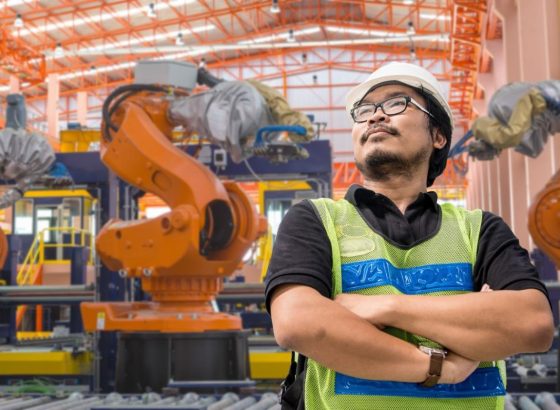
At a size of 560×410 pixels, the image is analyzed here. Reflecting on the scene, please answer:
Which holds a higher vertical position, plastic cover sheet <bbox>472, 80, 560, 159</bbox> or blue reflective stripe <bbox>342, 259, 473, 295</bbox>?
plastic cover sheet <bbox>472, 80, 560, 159</bbox>

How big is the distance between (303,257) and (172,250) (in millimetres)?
4737

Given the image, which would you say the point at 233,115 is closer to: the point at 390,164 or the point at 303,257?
the point at 390,164

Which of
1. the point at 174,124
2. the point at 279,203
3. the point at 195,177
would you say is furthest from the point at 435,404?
the point at 279,203

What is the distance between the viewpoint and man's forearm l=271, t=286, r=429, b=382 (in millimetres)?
1600

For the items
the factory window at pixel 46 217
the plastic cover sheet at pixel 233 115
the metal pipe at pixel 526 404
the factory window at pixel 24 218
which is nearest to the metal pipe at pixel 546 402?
the metal pipe at pixel 526 404

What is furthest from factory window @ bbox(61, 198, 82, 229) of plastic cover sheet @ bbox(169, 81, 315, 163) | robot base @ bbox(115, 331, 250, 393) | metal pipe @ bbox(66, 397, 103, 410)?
metal pipe @ bbox(66, 397, 103, 410)

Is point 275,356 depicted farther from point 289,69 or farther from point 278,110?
point 289,69

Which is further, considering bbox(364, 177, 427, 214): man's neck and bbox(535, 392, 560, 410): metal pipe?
bbox(535, 392, 560, 410): metal pipe

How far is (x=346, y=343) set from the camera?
5.25ft

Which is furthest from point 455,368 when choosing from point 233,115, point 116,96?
point 116,96

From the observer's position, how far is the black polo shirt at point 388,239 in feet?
5.67

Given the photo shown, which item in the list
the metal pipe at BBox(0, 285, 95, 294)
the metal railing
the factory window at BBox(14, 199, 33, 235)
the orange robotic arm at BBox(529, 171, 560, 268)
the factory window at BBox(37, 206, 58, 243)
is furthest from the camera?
the factory window at BBox(37, 206, 58, 243)

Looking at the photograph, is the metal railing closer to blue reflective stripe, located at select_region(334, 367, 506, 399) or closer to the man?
the man

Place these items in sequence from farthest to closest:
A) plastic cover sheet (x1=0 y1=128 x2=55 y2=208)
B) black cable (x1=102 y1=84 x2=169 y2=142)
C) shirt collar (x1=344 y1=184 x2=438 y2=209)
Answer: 1. plastic cover sheet (x1=0 y1=128 x2=55 y2=208)
2. black cable (x1=102 y1=84 x2=169 y2=142)
3. shirt collar (x1=344 y1=184 x2=438 y2=209)
